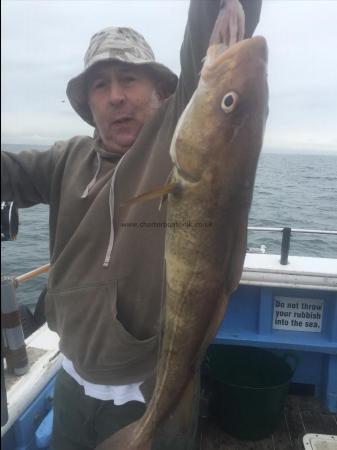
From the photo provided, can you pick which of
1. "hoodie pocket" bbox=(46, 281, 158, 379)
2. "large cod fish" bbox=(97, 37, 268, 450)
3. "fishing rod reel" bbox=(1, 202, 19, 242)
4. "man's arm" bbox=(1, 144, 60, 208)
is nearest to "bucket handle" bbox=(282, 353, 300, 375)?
"hoodie pocket" bbox=(46, 281, 158, 379)

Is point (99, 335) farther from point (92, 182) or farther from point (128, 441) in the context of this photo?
point (92, 182)

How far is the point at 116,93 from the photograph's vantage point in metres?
2.36

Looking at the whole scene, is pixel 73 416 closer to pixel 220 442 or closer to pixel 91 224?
pixel 91 224

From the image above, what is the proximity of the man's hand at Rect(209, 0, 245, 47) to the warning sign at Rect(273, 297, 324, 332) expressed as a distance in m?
2.97

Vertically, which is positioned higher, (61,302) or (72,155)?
(72,155)

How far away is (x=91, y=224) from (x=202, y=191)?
85 cm

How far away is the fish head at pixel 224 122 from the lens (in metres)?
1.62

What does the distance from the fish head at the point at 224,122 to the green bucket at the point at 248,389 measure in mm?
2696

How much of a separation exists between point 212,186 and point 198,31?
0.72m

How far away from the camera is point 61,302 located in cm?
240

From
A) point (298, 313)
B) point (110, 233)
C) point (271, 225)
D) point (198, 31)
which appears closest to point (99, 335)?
point (110, 233)

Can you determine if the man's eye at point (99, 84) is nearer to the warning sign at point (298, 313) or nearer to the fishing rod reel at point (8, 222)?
the fishing rod reel at point (8, 222)

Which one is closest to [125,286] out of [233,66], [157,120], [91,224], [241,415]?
[91,224]

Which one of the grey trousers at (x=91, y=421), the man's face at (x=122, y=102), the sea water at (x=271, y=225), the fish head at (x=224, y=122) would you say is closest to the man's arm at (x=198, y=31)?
the fish head at (x=224, y=122)
